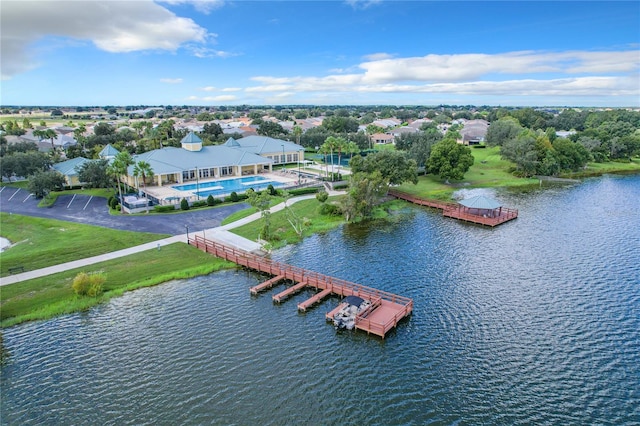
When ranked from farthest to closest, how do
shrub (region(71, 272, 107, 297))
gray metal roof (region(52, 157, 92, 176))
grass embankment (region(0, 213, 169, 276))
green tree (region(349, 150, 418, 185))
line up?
gray metal roof (region(52, 157, 92, 176)) < green tree (region(349, 150, 418, 185)) < grass embankment (region(0, 213, 169, 276)) < shrub (region(71, 272, 107, 297))

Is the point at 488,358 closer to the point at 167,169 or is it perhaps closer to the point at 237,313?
the point at 237,313

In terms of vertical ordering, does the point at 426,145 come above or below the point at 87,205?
above

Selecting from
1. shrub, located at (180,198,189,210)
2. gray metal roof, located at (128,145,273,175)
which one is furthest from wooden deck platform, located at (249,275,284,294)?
gray metal roof, located at (128,145,273,175)

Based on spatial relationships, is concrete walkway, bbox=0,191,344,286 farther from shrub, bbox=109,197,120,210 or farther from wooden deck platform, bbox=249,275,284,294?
shrub, bbox=109,197,120,210

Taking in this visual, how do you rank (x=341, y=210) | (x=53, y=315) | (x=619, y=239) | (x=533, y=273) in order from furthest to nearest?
(x=341, y=210)
(x=619, y=239)
(x=533, y=273)
(x=53, y=315)

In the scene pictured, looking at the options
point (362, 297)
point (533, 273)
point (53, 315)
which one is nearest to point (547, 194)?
point (533, 273)

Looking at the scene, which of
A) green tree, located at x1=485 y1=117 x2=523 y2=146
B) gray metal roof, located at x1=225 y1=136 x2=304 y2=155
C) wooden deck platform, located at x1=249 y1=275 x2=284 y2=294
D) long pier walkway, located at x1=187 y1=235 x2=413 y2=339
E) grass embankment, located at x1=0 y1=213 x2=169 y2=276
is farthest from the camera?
green tree, located at x1=485 y1=117 x2=523 y2=146

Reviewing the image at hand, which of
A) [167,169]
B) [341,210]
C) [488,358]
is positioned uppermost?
[167,169]
